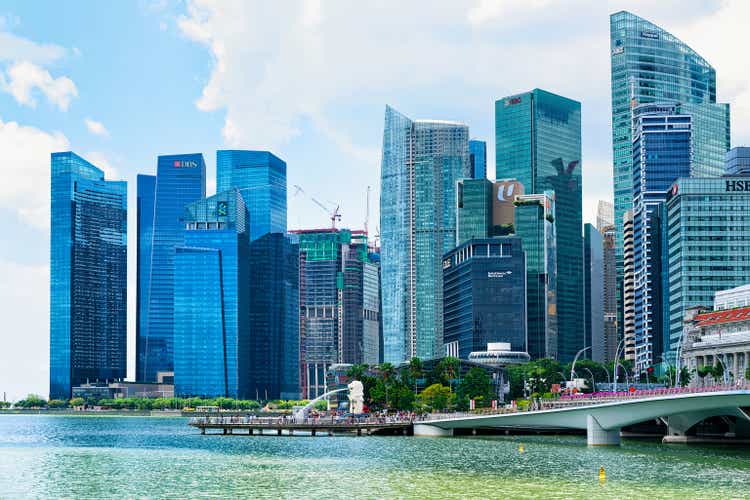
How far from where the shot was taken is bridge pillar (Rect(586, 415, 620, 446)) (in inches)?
6048

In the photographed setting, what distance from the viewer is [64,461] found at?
14112 cm

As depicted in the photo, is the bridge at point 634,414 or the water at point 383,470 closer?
the water at point 383,470

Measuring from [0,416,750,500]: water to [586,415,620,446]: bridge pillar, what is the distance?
197cm

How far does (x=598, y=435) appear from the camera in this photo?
506 feet

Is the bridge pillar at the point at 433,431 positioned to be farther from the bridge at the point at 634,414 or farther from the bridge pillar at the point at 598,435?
the bridge pillar at the point at 598,435

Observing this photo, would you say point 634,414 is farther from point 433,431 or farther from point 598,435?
point 433,431

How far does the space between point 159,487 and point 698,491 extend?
4614 centimetres

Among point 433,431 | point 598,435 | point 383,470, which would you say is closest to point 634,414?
point 598,435

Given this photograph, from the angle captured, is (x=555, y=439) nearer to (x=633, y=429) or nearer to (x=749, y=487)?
(x=633, y=429)

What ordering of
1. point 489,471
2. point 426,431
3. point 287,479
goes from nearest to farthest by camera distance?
point 287,479 < point 489,471 < point 426,431

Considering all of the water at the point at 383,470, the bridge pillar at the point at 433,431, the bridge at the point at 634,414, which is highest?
the bridge at the point at 634,414

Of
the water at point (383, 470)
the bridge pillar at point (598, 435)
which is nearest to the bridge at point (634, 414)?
the bridge pillar at point (598, 435)

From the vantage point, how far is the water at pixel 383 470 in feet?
310

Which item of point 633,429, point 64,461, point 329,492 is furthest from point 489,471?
point 633,429
